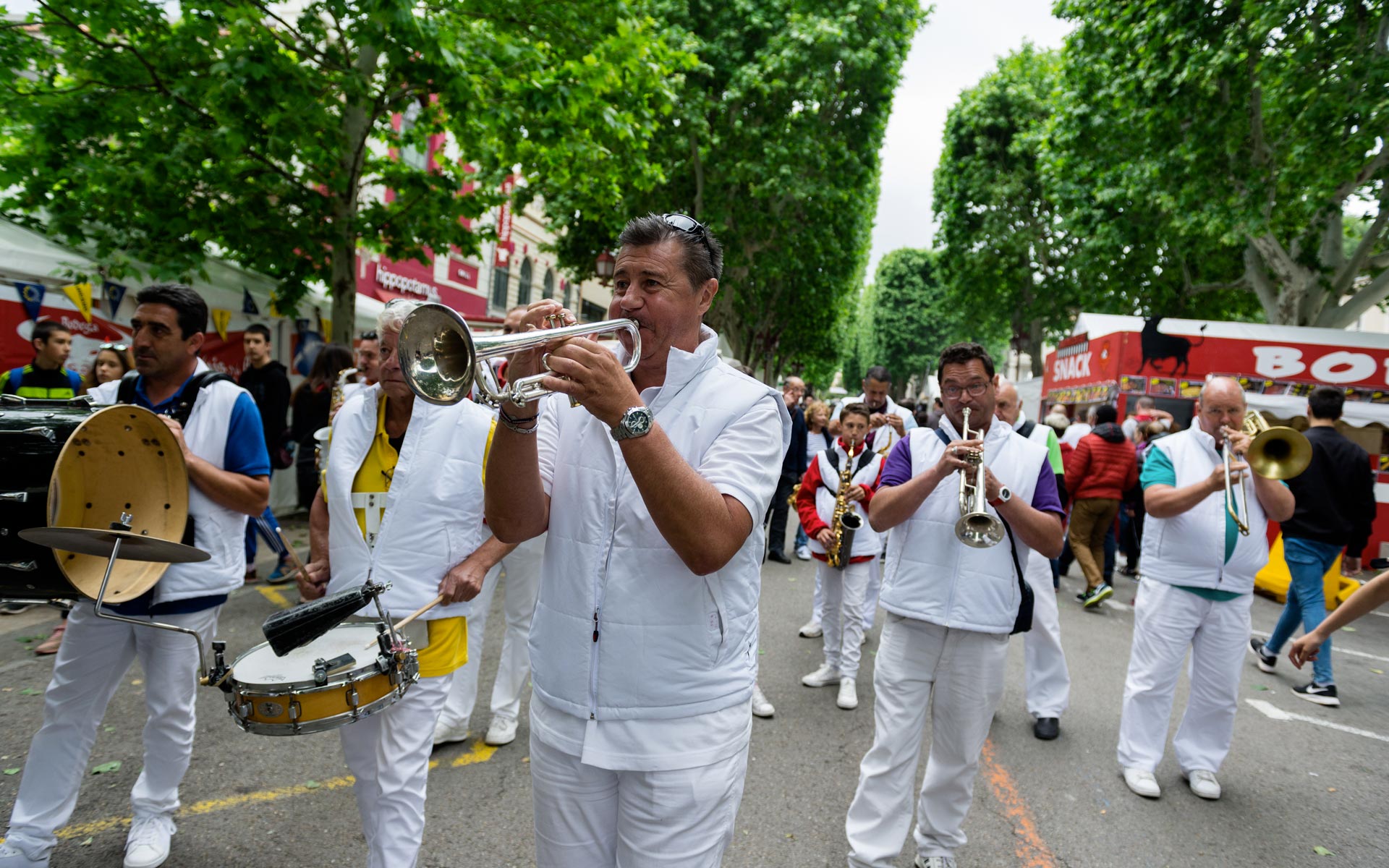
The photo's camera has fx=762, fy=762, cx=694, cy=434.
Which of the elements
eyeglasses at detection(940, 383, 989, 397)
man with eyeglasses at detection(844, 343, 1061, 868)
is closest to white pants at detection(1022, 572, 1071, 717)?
man with eyeglasses at detection(844, 343, 1061, 868)

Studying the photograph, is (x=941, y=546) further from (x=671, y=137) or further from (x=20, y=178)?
(x=671, y=137)

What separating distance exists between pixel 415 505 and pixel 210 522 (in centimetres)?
95

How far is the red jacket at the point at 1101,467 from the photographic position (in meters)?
8.85

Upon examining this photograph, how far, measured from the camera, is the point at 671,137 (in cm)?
1756

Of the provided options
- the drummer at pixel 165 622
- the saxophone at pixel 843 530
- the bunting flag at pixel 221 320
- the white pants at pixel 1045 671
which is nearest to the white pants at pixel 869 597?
the saxophone at pixel 843 530

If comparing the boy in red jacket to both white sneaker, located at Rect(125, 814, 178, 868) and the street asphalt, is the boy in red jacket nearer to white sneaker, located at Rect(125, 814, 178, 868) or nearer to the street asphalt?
the street asphalt

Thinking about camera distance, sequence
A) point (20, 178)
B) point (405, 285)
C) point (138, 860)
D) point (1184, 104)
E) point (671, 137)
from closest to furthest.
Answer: point (138, 860), point (20, 178), point (1184, 104), point (671, 137), point (405, 285)

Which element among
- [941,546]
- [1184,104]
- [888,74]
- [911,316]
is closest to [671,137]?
[888,74]

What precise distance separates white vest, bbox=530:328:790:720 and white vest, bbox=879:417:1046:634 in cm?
144

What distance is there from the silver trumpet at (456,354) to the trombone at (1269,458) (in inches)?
150

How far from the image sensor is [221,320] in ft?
30.3

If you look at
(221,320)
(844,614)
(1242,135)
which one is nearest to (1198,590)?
(844,614)

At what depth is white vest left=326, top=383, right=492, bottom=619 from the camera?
2701 mm

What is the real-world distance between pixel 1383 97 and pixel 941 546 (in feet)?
36.4
